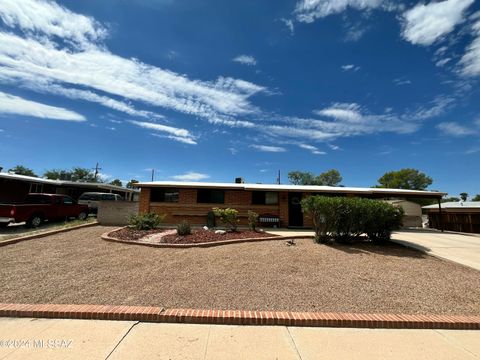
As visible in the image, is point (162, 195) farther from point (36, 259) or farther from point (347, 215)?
point (347, 215)

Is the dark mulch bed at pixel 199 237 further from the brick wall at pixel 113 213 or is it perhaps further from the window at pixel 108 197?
the window at pixel 108 197

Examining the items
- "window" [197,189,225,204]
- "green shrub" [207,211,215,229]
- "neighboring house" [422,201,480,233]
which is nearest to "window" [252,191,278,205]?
"window" [197,189,225,204]

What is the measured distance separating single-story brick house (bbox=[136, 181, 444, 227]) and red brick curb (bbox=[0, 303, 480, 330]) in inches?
434

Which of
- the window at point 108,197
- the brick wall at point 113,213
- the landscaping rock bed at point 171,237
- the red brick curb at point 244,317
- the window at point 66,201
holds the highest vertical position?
the window at point 108,197

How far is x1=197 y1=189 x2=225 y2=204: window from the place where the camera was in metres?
15.3

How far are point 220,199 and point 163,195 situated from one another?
10.7 ft

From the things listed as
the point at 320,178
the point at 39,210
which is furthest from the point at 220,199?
the point at 320,178

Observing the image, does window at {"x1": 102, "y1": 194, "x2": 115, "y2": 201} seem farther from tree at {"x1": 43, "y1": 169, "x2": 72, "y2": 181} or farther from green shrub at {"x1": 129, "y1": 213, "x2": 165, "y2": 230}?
tree at {"x1": 43, "y1": 169, "x2": 72, "y2": 181}

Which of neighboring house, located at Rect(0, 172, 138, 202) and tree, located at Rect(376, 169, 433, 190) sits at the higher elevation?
tree, located at Rect(376, 169, 433, 190)

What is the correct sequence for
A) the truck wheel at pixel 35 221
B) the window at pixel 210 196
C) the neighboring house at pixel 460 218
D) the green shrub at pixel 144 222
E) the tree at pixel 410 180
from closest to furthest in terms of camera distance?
the green shrub at pixel 144 222 → the truck wheel at pixel 35 221 → the window at pixel 210 196 → the neighboring house at pixel 460 218 → the tree at pixel 410 180

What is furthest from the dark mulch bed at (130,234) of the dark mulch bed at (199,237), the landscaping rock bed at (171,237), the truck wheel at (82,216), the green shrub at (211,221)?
the truck wheel at (82,216)

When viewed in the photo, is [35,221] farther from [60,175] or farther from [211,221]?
[60,175]

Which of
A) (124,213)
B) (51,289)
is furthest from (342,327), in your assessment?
(124,213)

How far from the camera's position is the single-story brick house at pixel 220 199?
15094mm
